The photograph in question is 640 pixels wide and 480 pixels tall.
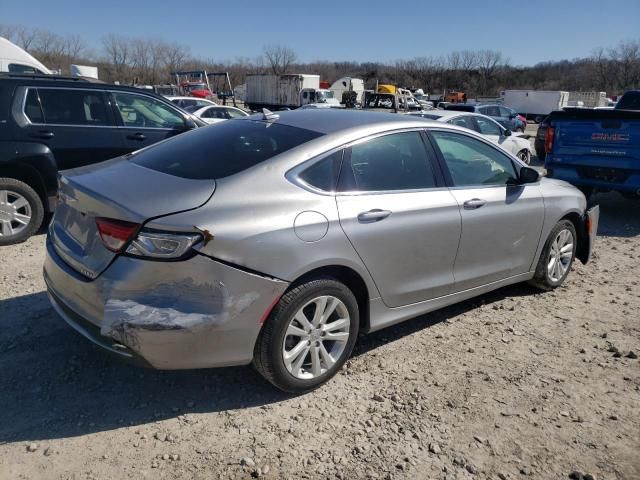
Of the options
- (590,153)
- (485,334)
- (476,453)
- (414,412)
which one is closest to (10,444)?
(414,412)

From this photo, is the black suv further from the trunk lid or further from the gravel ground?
the trunk lid

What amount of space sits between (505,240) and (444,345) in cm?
98

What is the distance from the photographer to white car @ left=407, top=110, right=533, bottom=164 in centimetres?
1062

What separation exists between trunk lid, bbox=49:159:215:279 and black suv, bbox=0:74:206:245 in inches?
111

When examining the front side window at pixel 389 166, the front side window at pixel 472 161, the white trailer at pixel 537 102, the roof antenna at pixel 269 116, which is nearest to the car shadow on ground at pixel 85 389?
the front side window at pixel 389 166

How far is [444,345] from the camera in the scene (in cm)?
384

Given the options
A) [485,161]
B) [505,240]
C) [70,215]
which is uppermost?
[485,161]

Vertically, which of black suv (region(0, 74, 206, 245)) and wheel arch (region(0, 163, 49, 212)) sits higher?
black suv (region(0, 74, 206, 245))

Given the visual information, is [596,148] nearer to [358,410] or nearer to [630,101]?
[358,410]

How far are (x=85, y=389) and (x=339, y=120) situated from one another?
7.53ft

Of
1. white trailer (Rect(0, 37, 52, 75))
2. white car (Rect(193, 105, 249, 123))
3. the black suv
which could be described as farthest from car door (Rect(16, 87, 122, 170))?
white car (Rect(193, 105, 249, 123))

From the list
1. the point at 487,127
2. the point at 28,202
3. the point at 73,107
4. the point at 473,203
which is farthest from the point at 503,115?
the point at 28,202

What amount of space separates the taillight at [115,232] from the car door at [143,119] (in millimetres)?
4036

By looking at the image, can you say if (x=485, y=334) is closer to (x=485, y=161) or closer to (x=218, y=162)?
(x=485, y=161)
